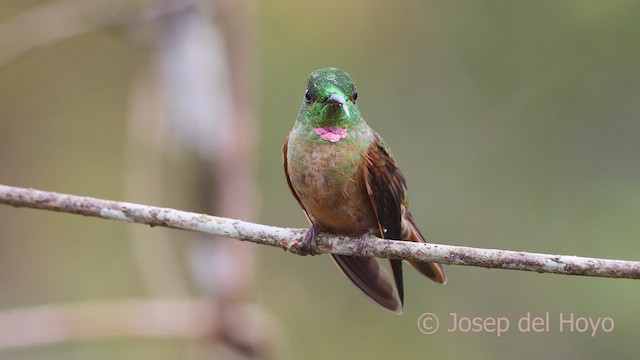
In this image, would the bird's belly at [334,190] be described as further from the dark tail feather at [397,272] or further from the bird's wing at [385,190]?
the dark tail feather at [397,272]

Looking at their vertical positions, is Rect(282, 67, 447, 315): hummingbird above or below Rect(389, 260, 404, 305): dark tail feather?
above

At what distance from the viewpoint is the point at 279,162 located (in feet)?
31.9

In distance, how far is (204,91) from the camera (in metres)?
7.19

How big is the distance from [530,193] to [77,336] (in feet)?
15.2

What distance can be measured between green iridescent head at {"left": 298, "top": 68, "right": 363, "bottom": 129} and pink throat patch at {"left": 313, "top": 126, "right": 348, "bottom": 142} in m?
0.02

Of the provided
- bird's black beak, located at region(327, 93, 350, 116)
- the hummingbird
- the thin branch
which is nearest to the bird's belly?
the hummingbird

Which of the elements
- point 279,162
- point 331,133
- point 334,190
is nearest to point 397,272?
point 334,190

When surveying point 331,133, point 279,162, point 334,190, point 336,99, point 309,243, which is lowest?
point 309,243

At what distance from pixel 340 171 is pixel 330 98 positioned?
1.23 feet

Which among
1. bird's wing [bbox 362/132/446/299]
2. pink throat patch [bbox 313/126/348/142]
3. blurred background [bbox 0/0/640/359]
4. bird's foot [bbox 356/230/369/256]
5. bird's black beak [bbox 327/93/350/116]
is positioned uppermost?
blurred background [bbox 0/0/640/359]

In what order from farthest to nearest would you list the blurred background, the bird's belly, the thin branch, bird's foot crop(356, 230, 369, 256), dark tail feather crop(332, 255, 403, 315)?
the blurred background < dark tail feather crop(332, 255, 403, 315) < the bird's belly < bird's foot crop(356, 230, 369, 256) < the thin branch

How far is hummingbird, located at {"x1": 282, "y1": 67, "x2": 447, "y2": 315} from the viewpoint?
13.5 ft

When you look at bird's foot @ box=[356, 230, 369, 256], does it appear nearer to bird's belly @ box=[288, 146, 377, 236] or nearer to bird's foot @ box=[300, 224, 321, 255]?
bird's belly @ box=[288, 146, 377, 236]

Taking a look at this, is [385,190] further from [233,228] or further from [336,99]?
[233,228]
